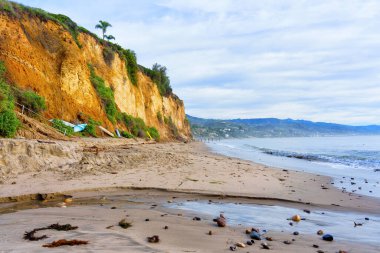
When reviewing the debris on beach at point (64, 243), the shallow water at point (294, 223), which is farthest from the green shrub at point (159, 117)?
the debris on beach at point (64, 243)

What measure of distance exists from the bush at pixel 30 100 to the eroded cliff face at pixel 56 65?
1.50 m

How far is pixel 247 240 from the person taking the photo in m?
4.57

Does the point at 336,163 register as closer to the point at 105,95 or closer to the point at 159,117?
the point at 105,95

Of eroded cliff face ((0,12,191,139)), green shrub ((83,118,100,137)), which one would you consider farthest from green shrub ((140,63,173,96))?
green shrub ((83,118,100,137))

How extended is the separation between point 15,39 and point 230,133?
6391 inches

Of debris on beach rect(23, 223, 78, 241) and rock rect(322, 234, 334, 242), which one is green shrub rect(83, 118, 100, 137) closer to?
debris on beach rect(23, 223, 78, 241)

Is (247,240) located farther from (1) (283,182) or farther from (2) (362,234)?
(1) (283,182)

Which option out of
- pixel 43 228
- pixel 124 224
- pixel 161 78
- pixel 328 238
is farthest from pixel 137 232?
pixel 161 78

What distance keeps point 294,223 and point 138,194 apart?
390 centimetres

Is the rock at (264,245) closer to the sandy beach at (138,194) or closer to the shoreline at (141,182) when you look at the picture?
the sandy beach at (138,194)

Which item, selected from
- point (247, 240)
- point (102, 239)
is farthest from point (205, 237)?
point (102, 239)

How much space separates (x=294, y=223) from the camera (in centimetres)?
581

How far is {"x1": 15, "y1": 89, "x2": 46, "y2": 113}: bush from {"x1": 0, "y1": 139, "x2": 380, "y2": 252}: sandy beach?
875cm

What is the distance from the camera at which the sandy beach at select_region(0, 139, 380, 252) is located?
4.30 metres
